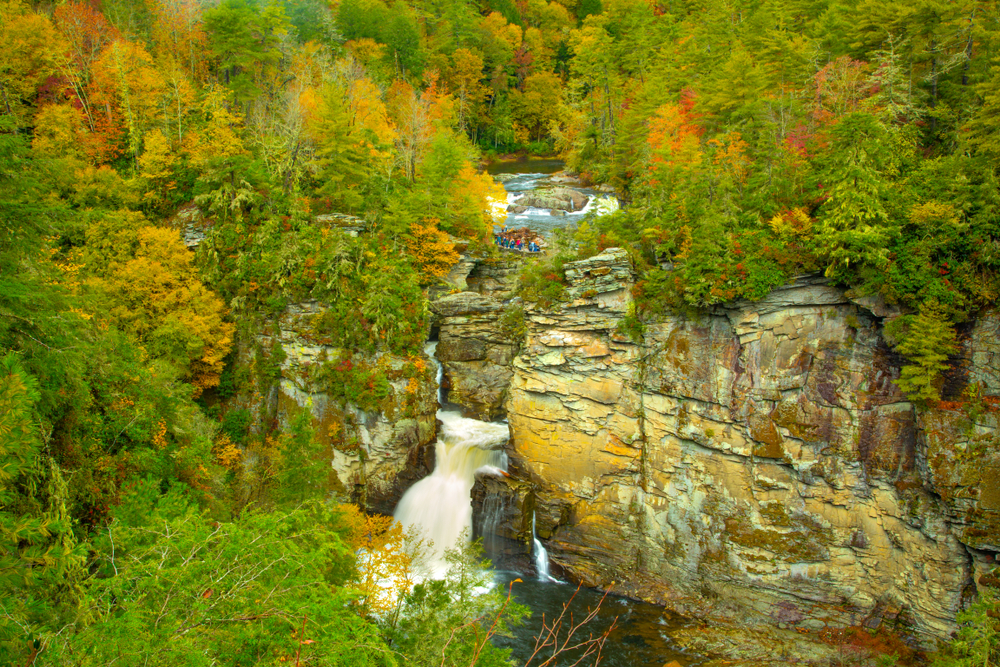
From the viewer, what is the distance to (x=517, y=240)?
3084 cm

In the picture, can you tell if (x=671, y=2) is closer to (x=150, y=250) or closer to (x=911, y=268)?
(x=911, y=268)

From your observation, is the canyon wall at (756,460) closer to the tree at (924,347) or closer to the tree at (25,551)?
the tree at (924,347)

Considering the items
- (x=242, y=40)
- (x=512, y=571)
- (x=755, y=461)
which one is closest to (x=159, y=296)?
(x=242, y=40)

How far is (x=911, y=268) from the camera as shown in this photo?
56.9 feet

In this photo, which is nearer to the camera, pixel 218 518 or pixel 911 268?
pixel 218 518

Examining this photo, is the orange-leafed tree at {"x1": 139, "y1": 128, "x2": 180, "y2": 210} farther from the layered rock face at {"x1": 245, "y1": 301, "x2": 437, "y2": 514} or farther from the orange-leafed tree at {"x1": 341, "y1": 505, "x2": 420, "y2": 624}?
the orange-leafed tree at {"x1": 341, "y1": 505, "x2": 420, "y2": 624}

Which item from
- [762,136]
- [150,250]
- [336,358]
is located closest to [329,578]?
[336,358]

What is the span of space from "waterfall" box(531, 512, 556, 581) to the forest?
5.02 meters

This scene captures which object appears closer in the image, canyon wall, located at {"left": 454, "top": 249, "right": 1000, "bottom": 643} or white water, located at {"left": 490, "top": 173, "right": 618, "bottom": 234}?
canyon wall, located at {"left": 454, "top": 249, "right": 1000, "bottom": 643}

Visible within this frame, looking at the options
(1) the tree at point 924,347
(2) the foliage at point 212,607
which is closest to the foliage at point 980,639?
(1) the tree at point 924,347

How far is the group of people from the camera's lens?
30000 millimetres

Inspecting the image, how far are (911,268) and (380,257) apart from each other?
64.2 ft

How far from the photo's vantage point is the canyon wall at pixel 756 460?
1728cm

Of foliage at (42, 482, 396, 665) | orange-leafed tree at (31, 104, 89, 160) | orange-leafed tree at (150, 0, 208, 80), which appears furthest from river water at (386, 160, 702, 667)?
orange-leafed tree at (150, 0, 208, 80)
